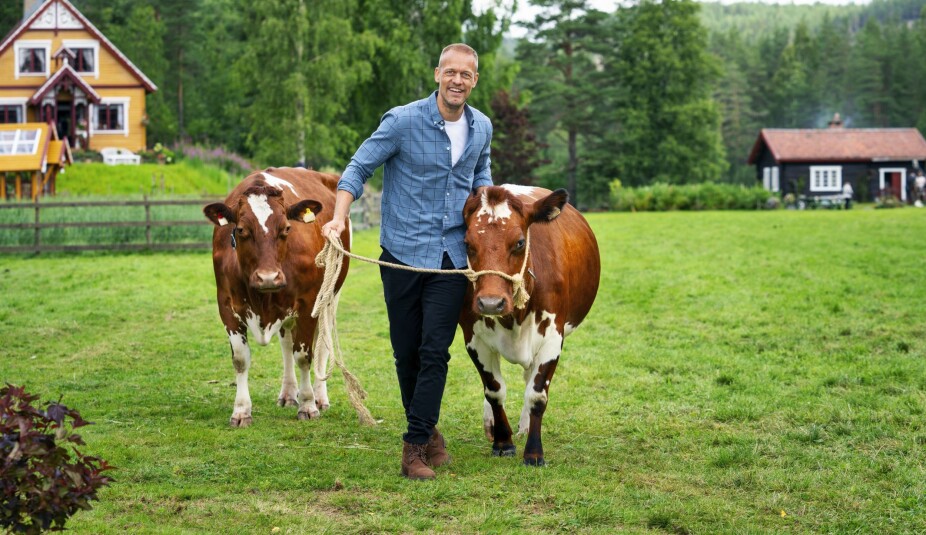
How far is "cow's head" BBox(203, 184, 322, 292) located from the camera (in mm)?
7066

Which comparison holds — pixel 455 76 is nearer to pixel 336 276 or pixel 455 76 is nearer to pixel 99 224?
pixel 336 276

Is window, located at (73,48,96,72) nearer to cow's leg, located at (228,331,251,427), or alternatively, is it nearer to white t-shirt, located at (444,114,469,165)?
cow's leg, located at (228,331,251,427)

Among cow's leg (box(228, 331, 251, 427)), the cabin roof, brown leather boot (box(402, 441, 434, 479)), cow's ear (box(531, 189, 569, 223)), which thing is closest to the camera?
brown leather boot (box(402, 441, 434, 479))

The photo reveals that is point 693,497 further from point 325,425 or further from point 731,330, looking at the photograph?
point 731,330

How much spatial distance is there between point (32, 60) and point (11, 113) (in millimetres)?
2502

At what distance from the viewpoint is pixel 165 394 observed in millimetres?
8680

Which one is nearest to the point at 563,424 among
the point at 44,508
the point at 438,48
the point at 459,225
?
the point at 459,225

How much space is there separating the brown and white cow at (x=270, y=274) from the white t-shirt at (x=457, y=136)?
5.83ft

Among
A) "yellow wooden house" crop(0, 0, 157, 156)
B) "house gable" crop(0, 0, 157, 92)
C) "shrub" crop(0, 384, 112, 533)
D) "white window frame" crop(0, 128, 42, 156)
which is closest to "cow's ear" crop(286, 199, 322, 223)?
"shrub" crop(0, 384, 112, 533)

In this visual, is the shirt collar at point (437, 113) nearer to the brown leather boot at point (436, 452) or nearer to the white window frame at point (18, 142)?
the brown leather boot at point (436, 452)

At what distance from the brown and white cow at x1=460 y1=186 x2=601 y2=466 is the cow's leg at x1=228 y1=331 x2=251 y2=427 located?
6.12 feet

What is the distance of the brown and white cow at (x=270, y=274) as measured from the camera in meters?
7.18

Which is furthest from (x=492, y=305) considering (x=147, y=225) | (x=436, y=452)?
(x=147, y=225)

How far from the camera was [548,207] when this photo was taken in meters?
6.06
